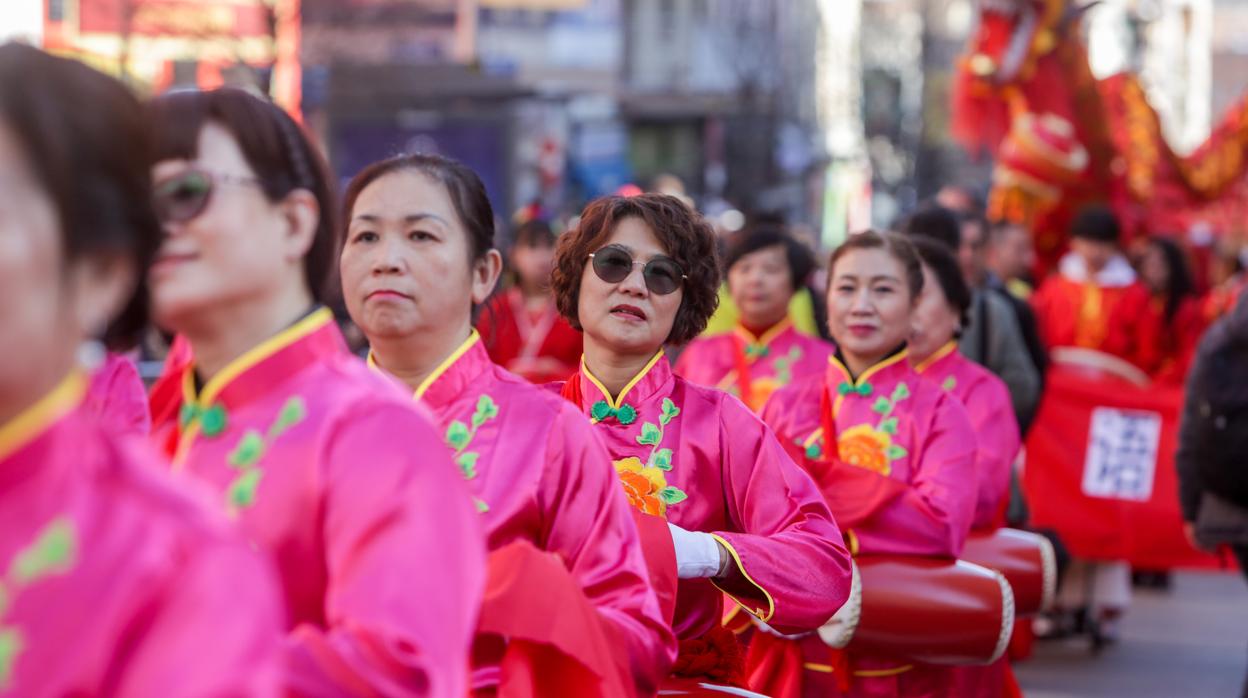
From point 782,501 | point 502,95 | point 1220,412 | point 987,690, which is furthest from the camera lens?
point 502,95

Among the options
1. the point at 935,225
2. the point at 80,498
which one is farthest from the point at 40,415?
the point at 935,225

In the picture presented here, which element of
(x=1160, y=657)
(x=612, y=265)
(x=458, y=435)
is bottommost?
(x=1160, y=657)

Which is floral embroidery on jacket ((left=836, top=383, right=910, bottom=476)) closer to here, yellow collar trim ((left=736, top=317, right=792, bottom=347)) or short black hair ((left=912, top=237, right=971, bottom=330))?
short black hair ((left=912, top=237, right=971, bottom=330))

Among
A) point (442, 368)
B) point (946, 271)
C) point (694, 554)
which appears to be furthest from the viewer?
point (946, 271)

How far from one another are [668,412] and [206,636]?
87.6 inches

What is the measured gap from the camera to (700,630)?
12.9 feet

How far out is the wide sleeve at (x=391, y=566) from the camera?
204cm

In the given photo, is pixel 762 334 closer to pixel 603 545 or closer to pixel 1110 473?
pixel 1110 473

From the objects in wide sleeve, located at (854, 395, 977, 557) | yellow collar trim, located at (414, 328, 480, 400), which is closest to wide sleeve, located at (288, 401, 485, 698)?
yellow collar trim, located at (414, 328, 480, 400)

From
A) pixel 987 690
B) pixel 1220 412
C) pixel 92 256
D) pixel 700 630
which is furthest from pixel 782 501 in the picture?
pixel 1220 412

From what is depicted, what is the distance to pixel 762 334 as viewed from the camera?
7.09m

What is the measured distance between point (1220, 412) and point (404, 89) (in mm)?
20083

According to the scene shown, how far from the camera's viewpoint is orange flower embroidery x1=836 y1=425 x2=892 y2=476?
504 centimetres

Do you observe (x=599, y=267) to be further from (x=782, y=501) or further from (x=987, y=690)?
(x=987, y=690)
